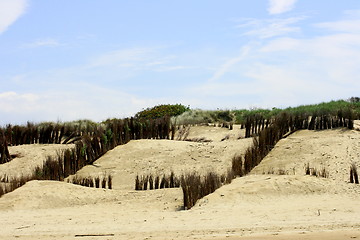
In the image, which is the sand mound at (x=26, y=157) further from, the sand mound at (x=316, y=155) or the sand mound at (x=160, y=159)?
the sand mound at (x=316, y=155)

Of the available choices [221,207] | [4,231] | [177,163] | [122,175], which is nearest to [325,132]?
[177,163]

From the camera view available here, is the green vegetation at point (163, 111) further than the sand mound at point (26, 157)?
Yes

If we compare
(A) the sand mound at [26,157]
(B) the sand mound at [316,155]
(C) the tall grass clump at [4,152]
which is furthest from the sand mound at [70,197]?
(C) the tall grass clump at [4,152]

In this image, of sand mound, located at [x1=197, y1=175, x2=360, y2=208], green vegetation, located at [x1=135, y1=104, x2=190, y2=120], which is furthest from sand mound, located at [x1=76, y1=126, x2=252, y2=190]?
green vegetation, located at [x1=135, y1=104, x2=190, y2=120]

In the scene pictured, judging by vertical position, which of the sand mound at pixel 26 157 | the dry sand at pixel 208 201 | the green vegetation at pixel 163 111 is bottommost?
the dry sand at pixel 208 201

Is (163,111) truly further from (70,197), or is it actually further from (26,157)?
(70,197)

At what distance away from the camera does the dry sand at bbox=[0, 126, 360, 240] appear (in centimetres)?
870

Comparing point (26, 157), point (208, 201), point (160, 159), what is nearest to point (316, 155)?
point (160, 159)

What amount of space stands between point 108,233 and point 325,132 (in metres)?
10.2

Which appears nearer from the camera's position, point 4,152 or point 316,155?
point 316,155

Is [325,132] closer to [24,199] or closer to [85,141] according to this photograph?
[85,141]

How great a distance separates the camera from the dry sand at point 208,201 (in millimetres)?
8703

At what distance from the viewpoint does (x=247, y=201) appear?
11047mm

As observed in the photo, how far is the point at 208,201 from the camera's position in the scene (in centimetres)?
1091
